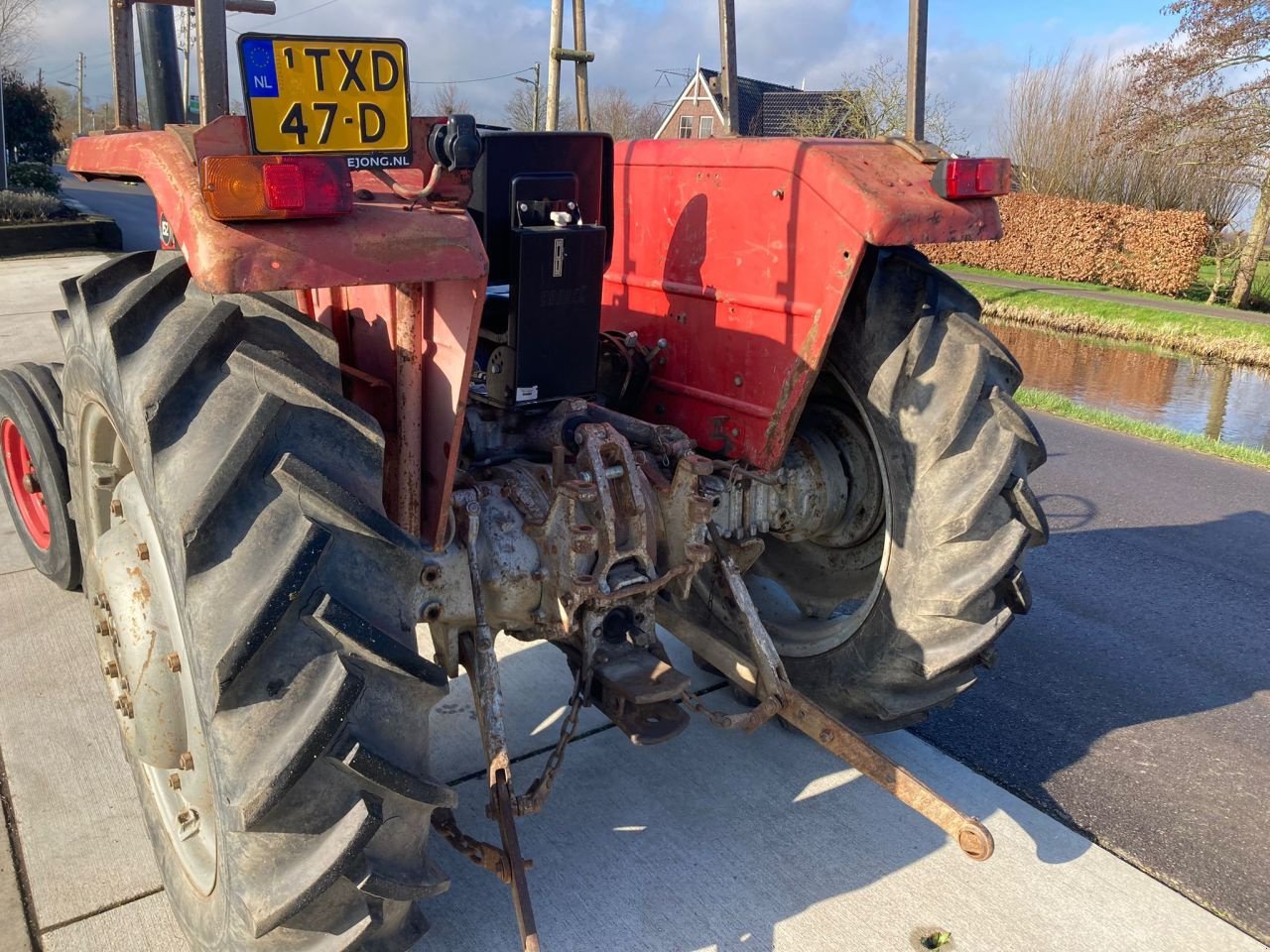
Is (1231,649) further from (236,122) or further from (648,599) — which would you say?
(236,122)

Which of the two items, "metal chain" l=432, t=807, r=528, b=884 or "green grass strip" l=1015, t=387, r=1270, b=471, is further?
"green grass strip" l=1015, t=387, r=1270, b=471

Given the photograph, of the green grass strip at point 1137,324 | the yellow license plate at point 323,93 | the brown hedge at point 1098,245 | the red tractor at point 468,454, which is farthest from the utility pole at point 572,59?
the brown hedge at point 1098,245

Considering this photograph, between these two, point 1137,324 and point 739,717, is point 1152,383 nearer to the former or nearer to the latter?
point 1137,324

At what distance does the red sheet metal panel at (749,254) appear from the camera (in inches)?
96.6

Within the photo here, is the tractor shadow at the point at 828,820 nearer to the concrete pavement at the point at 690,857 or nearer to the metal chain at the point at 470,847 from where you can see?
the concrete pavement at the point at 690,857

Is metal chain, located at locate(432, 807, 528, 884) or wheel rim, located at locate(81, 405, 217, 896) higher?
wheel rim, located at locate(81, 405, 217, 896)

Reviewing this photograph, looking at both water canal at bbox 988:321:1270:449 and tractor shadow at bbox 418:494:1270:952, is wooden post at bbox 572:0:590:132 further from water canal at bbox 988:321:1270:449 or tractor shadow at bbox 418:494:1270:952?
water canal at bbox 988:321:1270:449

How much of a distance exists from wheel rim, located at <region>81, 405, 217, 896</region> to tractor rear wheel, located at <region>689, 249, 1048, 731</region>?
1.43 metres

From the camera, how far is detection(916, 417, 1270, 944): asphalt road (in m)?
2.96

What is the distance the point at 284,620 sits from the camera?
168cm

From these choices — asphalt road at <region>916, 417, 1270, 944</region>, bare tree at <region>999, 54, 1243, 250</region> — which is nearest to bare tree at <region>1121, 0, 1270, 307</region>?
bare tree at <region>999, 54, 1243, 250</region>

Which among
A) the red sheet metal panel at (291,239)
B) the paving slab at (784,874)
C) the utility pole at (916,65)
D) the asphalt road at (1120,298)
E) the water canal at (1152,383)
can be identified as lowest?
the paving slab at (784,874)

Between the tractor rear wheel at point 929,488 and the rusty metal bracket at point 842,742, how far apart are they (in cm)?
15

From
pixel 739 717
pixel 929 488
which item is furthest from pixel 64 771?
pixel 929 488
